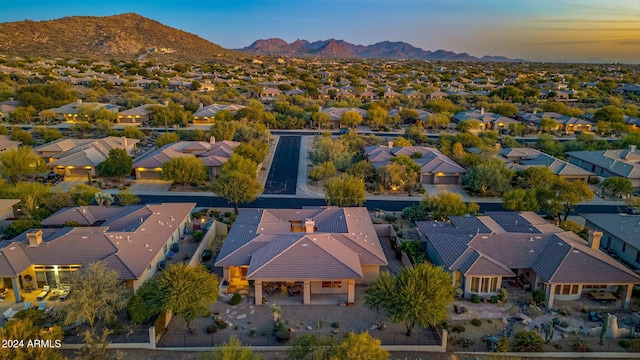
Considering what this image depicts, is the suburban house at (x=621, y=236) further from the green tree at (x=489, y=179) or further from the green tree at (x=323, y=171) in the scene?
the green tree at (x=323, y=171)

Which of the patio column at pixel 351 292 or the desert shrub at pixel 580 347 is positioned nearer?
the desert shrub at pixel 580 347

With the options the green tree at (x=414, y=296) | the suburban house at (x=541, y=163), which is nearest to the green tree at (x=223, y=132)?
the suburban house at (x=541, y=163)

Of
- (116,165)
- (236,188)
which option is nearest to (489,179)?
(236,188)

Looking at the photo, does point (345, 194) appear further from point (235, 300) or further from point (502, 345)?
point (502, 345)

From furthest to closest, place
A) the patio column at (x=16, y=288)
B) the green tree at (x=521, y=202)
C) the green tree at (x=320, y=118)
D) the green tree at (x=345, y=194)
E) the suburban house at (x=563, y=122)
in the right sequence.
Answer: the suburban house at (x=563, y=122) < the green tree at (x=320, y=118) < the green tree at (x=345, y=194) < the green tree at (x=521, y=202) < the patio column at (x=16, y=288)

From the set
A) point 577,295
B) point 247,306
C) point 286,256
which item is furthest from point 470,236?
point 247,306

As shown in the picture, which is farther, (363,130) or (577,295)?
(363,130)

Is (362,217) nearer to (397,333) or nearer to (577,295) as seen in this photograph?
(397,333)
